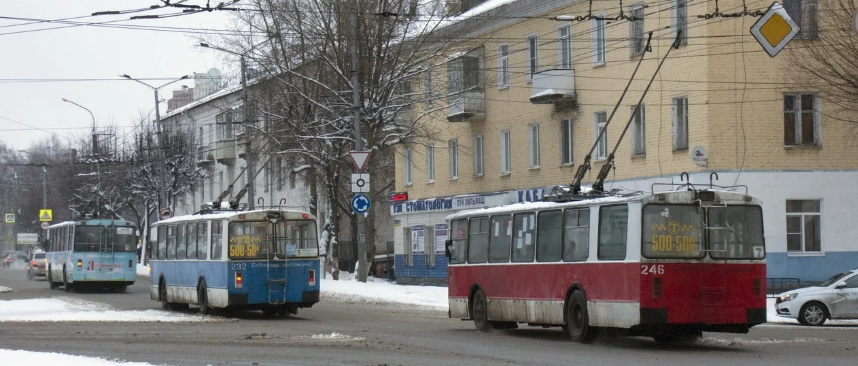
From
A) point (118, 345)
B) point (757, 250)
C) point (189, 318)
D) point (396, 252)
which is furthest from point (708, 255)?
point (396, 252)

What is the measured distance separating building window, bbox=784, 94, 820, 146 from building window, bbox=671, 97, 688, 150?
2595 millimetres

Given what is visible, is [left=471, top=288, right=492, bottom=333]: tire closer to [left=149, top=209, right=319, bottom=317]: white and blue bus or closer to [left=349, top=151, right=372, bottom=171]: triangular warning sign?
[left=149, top=209, right=319, bottom=317]: white and blue bus

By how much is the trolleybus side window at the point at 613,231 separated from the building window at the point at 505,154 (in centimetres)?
2611

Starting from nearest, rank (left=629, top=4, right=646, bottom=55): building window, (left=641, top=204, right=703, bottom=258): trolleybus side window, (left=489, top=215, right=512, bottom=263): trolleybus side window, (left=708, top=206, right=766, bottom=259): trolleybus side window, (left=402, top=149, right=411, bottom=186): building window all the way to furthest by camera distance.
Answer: (left=641, top=204, right=703, bottom=258): trolleybus side window → (left=708, top=206, right=766, bottom=259): trolleybus side window → (left=489, top=215, right=512, bottom=263): trolleybus side window → (left=629, top=4, right=646, bottom=55): building window → (left=402, top=149, right=411, bottom=186): building window

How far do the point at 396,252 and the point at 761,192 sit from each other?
849 inches

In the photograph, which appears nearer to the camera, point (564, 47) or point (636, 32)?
point (636, 32)

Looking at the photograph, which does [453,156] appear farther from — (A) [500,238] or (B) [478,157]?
(A) [500,238]

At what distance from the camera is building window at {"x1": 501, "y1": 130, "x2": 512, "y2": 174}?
4525cm

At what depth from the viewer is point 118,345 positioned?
1895 centimetres

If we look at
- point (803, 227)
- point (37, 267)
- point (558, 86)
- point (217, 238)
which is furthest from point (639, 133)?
point (37, 267)

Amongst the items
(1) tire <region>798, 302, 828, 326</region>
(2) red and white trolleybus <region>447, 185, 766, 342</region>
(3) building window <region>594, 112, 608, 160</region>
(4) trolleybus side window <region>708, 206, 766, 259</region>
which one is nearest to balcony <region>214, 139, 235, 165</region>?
(3) building window <region>594, 112, 608, 160</region>

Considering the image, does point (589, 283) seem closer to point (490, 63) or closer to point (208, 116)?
point (490, 63)

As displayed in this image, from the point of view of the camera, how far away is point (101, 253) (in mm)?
44469

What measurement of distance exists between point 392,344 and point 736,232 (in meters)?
5.08
